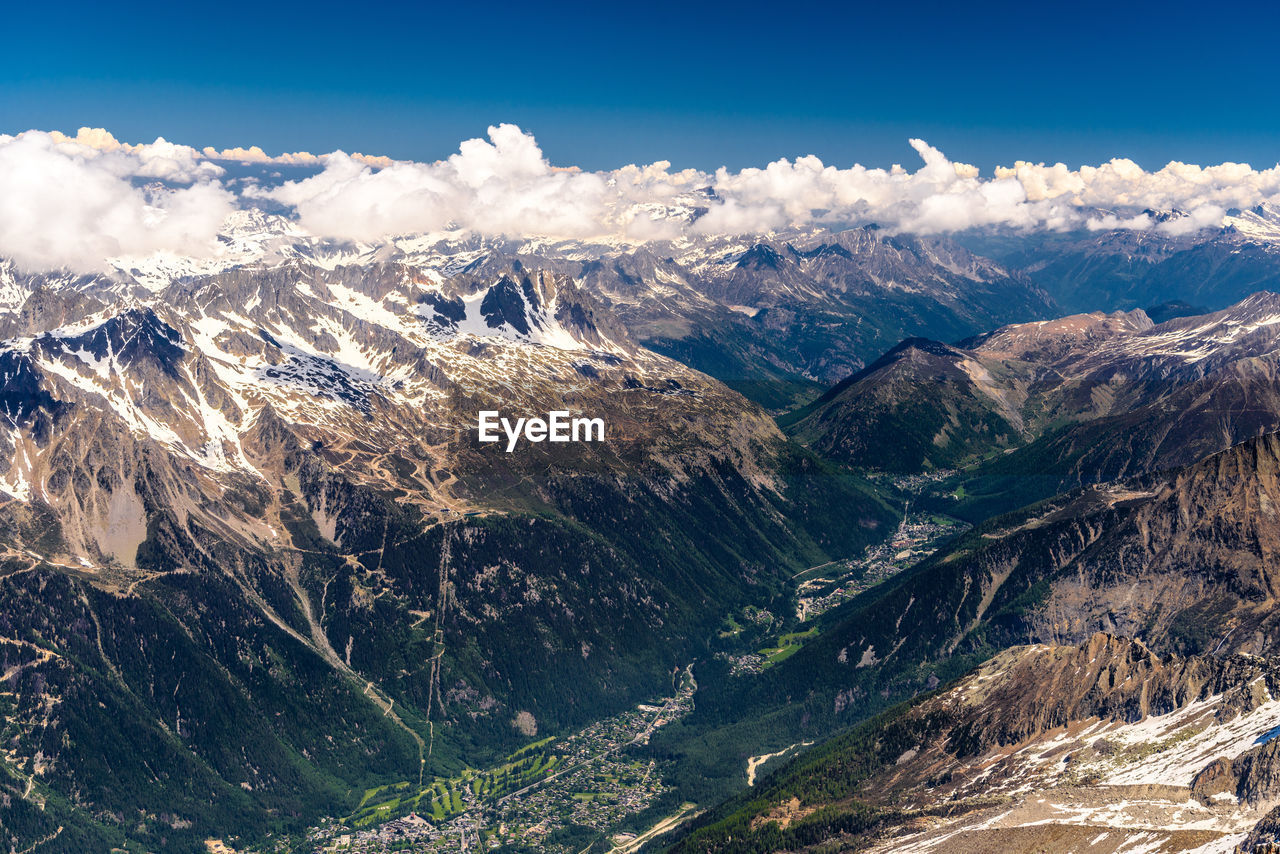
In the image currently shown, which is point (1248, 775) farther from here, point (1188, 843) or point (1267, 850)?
point (1267, 850)

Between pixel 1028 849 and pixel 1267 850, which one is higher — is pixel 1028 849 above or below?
below

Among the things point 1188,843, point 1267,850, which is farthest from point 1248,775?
point 1267,850

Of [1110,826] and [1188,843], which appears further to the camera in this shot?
[1110,826]

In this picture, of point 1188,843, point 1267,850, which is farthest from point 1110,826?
point 1267,850

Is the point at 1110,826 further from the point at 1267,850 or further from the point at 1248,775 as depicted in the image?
the point at 1267,850

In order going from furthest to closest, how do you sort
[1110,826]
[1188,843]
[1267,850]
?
[1110,826]
[1188,843]
[1267,850]

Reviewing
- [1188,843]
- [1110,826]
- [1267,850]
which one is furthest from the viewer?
[1110,826]

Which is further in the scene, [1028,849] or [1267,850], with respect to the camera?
[1028,849]
